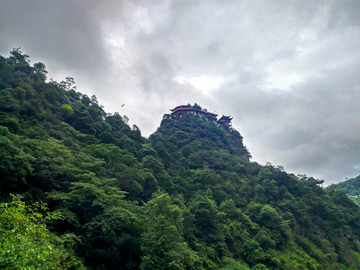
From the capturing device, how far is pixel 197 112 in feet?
212

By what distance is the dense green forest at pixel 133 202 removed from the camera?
40.9 ft

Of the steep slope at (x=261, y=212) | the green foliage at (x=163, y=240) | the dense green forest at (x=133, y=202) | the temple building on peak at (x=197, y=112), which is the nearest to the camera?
→ the dense green forest at (x=133, y=202)

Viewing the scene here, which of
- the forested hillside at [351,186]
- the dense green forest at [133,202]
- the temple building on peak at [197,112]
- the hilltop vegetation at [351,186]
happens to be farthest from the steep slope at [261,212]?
the forested hillside at [351,186]

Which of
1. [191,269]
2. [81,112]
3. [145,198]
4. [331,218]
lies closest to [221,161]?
[331,218]

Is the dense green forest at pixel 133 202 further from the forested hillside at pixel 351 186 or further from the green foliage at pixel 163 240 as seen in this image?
the forested hillside at pixel 351 186

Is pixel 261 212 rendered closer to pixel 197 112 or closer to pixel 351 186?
pixel 197 112

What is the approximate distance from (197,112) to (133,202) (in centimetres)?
4818

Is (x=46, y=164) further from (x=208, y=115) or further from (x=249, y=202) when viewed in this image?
(x=208, y=115)

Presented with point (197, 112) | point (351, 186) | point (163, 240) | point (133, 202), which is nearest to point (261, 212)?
point (133, 202)

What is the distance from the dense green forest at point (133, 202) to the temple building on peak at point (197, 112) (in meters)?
15.9

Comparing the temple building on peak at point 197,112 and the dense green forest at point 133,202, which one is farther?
the temple building on peak at point 197,112

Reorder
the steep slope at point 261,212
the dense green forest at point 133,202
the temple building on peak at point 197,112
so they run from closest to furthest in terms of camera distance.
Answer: the dense green forest at point 133,202
the steep slope at point 261,212
the temple building on peak at point 197,112

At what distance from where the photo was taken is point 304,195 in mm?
34531

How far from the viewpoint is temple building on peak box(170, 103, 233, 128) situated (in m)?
63.4
